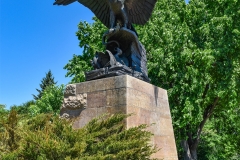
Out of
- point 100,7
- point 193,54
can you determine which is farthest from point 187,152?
point 100,7

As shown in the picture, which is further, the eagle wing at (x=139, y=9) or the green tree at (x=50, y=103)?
the green tree at (x=50, y=103)

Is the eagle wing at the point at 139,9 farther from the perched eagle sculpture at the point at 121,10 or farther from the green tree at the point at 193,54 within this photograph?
the green tree at the point at 193,54

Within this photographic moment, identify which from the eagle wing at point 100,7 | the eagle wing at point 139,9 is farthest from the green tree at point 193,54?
the eagle wing at point 100,7

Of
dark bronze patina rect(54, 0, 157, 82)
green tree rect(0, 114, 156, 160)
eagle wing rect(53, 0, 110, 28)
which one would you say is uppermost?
eagle wing rect(53, 0, 110, 28)

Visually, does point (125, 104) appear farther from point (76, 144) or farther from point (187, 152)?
point (187, 152)

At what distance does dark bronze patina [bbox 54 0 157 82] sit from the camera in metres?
6.04

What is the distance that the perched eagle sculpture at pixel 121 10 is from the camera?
6322 millimetres

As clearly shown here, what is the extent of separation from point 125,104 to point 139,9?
2684mm

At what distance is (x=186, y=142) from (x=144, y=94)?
9.77 metres

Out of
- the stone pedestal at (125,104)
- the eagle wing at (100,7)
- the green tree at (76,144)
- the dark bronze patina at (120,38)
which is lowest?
the green tree at (76,144)

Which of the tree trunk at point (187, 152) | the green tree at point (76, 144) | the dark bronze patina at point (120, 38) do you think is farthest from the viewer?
the tree trunk at point (187, 152)

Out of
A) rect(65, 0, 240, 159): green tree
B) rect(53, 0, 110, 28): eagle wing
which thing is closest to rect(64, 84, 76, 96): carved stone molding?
rect(53, 0, 110, 28): eagle wing

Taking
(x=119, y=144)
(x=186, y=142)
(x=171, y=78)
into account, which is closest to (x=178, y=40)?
(x=171, y=78)

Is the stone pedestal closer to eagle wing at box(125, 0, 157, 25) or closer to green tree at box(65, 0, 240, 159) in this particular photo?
eagle wing at box(125, 0, 157, 25)
